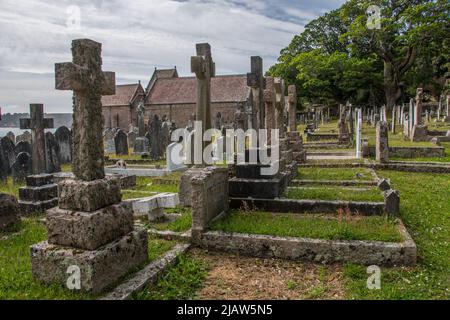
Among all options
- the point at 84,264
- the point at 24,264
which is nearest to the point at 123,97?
the point at 24,264

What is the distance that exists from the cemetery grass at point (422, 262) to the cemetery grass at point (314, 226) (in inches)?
19.8

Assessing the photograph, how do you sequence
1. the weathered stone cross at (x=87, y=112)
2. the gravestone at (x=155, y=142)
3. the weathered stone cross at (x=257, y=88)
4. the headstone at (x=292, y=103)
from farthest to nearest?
the gravestone at (x=155, y=142) < the headstone at (x=292, y=103) < the weathered stone cross at (x=257, y=88) < the weathered stone cross at (x=87, y=112)

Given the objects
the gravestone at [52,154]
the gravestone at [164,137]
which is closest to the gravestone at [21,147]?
the gravestone at [52,154]

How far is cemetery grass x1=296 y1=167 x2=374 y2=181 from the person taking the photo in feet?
33.6

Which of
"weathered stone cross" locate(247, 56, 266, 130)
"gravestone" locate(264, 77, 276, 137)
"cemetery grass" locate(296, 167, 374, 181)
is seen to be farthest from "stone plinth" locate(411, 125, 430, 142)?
"weathered stone cross" locate(247, 56, 266, 130)

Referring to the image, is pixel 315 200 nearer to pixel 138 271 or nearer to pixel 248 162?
pixel 248 162

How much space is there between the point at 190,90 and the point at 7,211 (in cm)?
4237

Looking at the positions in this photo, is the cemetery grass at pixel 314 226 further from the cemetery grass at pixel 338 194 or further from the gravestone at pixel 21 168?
the gravestone at pixel 21 168

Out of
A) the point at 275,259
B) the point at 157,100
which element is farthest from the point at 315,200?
the point at 157,100

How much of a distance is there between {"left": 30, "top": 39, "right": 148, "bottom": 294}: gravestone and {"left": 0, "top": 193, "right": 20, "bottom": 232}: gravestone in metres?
2.76

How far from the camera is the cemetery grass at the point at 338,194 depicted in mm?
7284

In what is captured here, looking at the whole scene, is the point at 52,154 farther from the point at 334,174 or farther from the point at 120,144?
the point at 334,174

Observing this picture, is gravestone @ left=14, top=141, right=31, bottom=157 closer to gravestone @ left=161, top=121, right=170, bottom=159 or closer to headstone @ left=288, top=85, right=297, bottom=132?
gravestone @ left=161, top=121, right=170, bottom=159

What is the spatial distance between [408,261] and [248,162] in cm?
357
